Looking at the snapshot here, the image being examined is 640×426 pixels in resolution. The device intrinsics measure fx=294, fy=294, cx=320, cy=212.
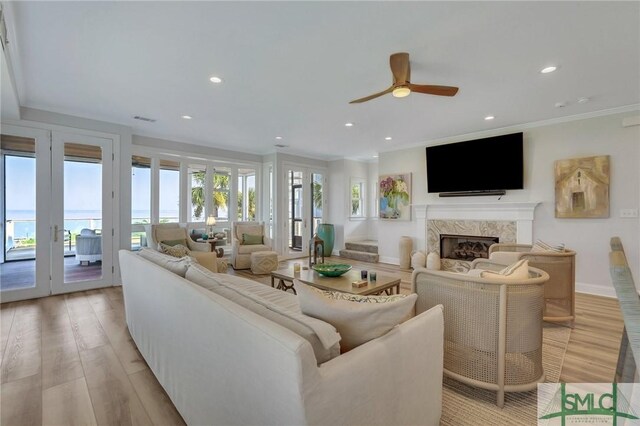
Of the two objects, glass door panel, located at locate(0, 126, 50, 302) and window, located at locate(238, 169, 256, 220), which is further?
window, located at locate(238, 169, 256, 220)

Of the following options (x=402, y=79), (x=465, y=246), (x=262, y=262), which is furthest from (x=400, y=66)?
(x=465, y=246)

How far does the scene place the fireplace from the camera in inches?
212

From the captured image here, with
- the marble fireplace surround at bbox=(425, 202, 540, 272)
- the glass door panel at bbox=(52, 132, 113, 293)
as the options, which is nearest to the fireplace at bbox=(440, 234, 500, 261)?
the marble fireplace surround at bbox=(425, 202, 540, 272)

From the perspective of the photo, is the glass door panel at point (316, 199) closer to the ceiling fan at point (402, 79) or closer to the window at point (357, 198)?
the window at point (357, 198)

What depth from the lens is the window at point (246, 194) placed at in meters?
6.96

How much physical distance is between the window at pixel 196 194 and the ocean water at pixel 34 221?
176 centimetres

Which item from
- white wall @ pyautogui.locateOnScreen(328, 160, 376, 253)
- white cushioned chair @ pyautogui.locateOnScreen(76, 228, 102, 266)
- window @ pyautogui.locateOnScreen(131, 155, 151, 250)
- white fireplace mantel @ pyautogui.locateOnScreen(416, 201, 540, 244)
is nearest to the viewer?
A: white cushioned chair @ pyautogui.locateOnScreen(76, 228, 102, 266)

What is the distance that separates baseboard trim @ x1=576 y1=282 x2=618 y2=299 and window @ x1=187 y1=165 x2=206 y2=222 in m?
6.70

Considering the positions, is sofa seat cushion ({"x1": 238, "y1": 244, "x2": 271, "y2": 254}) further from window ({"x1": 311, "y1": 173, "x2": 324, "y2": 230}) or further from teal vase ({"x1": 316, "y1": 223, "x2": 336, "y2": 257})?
window ({"x1": 311, "y1": 173, "x2": 324, "y2": 230})

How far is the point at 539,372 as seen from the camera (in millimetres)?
1934

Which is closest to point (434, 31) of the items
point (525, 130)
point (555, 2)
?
point (555, 2)

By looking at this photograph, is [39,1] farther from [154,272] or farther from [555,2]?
[555,2]

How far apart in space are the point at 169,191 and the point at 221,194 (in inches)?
43.0

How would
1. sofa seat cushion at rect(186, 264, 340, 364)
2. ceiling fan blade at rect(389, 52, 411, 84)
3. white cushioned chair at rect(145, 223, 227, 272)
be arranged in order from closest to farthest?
sofa seat cushion at rect(186, 264, 340, 364)
ceiling fan blade at rect(389, 52, 411, 84)
white cushioned chair at rect(145, 223, 227, 272)
